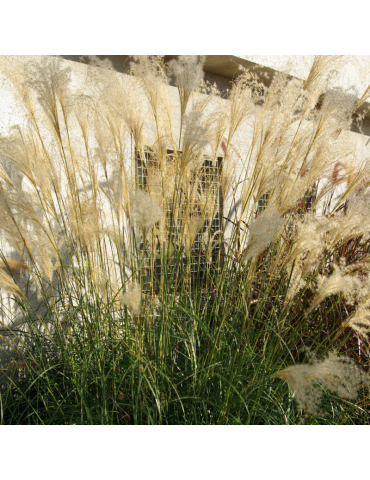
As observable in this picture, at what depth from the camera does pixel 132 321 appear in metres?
1.38

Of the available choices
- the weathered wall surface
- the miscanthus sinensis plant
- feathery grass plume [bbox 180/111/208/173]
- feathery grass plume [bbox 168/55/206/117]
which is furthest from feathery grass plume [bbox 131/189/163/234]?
the weathered wall surface

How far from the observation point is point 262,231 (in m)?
1.06

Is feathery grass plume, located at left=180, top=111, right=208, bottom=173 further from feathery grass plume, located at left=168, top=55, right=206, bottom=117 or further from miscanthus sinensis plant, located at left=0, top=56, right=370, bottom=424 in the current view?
feathery grass plume, located at left=168, top=55, right=206, bottom=117

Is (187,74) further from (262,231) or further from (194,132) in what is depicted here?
(262,231)

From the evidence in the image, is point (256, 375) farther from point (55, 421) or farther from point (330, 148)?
point (330, 148)

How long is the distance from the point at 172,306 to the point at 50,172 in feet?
2.71

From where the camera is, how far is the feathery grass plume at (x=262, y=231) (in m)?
1.06

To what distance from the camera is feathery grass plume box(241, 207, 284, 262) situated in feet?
3.49

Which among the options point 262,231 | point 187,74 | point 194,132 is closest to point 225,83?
point 187,74

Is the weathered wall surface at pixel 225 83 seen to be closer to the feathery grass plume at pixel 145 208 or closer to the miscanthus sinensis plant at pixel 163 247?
the miscanthus sinensis plant at pixel 163 247

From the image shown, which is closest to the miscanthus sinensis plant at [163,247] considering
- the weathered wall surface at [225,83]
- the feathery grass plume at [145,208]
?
the feathery grass plume at [145,208]
